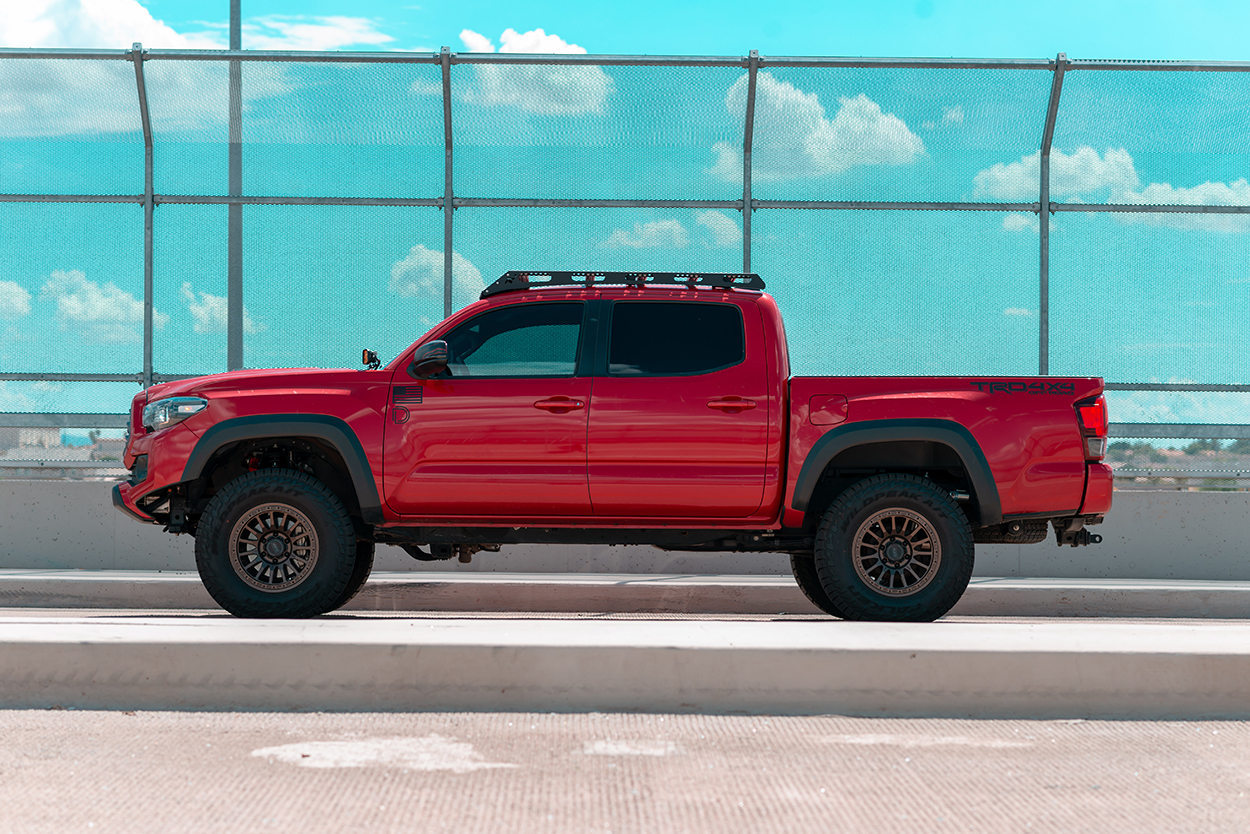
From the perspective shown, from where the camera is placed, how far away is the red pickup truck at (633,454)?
6590 millimetres

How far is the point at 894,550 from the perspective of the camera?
21.5ft

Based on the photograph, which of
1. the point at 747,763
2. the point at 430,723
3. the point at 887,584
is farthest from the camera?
the point at 887,584

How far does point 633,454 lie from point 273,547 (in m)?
2.13

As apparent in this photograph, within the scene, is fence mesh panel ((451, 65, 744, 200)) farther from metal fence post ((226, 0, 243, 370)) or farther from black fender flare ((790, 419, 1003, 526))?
black fender flare ((790, 419, 1003, 526))

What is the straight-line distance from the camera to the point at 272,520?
668 cm

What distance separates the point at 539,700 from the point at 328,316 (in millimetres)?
6785

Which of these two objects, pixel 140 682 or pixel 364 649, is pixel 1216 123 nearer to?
pixel 364 649

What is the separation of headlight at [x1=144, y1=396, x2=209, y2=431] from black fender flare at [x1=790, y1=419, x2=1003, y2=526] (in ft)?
11.6

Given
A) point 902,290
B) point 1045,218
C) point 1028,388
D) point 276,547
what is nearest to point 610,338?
point 276,547

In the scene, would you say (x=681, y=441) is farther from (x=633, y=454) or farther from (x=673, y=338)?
(x=673, y=338)

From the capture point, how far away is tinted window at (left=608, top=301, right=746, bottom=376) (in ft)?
22.3

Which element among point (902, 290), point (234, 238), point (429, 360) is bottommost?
point (429, 360)

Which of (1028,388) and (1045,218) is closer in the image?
(1028,388)

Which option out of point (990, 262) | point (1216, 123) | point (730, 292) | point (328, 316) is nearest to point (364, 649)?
point (730, 292)
